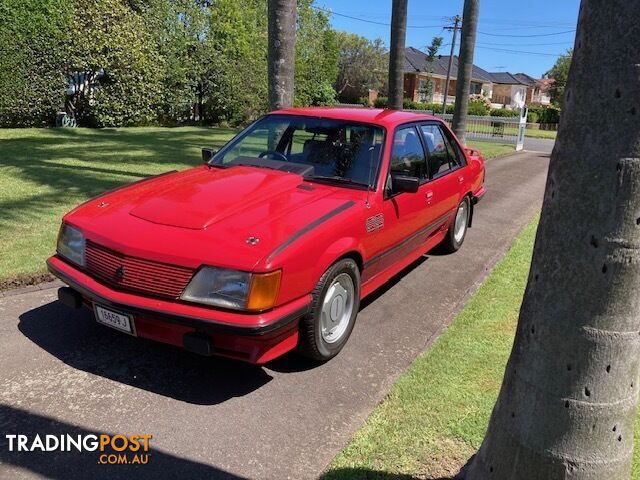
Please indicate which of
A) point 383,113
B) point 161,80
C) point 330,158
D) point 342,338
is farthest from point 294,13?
point 161,80

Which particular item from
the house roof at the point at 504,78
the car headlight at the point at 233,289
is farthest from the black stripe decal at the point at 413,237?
the house roof at the point at 504,78

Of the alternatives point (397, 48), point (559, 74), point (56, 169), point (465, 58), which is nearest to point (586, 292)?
point (56, 169)

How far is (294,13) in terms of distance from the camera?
25.0 feet

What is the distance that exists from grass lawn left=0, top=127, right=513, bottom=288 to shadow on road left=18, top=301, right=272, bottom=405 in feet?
3.60

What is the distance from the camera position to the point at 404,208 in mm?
4367

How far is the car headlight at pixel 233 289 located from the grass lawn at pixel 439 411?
0.89 meters

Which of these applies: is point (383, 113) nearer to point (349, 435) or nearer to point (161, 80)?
point (349, 435)

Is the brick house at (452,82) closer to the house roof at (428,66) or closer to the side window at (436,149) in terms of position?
the house roof at (428,66)

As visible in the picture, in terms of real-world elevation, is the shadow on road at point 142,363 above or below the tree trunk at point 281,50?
below

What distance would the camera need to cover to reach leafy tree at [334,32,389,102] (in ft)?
191

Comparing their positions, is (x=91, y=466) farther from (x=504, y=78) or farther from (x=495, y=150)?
(x=504, y=78)

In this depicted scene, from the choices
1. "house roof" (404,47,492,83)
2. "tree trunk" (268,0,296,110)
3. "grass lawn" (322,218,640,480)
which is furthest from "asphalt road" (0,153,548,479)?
"house roof" (404,47,492,83)

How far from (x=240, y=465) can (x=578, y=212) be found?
6.31 feet

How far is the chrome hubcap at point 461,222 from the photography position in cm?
618
